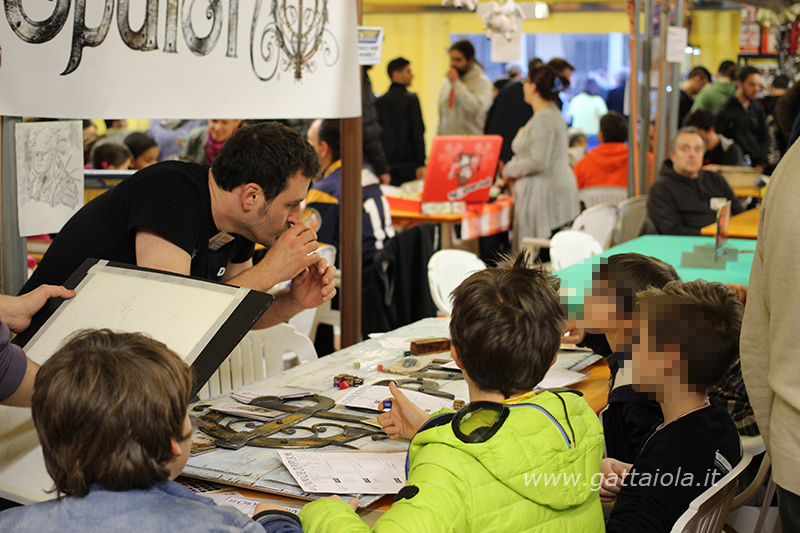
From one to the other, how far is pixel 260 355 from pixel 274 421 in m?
0.94

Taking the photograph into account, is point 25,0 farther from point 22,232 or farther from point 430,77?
point 430,77

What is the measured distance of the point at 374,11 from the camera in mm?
12695

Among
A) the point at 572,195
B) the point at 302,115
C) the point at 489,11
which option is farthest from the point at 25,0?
the point at 489,11

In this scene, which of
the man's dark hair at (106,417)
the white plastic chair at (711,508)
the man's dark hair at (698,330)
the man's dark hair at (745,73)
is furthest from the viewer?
the man's dark hair at (745,73)

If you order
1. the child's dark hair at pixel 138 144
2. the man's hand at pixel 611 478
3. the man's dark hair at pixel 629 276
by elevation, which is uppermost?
the child's dark hair at pixel 138 144

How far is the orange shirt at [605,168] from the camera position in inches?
271

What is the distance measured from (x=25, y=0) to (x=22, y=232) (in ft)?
1.98

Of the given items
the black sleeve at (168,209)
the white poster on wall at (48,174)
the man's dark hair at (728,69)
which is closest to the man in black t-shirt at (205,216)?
the black sleeve at (168,209)

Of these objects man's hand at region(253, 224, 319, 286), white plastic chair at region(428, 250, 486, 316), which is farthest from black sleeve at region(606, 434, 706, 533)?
white plastic chair at region(428, 250, 486, 316)

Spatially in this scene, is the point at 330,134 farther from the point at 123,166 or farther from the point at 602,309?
the point at 602,309

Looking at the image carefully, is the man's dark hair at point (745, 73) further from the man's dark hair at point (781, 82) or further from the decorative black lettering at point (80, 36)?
the decorative black lettering at point (80, 36)

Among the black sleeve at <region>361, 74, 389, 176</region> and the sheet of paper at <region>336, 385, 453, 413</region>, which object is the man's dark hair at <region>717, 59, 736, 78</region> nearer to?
the black sleeve at <region>361, 74, 389, 176</region>

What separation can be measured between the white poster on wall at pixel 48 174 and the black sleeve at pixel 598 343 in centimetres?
161

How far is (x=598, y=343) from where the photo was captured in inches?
93.6
